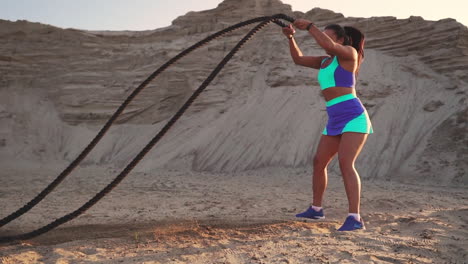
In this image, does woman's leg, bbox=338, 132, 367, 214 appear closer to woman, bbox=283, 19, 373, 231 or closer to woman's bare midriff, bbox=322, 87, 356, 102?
woman, bbox=283, 19, 373, 231

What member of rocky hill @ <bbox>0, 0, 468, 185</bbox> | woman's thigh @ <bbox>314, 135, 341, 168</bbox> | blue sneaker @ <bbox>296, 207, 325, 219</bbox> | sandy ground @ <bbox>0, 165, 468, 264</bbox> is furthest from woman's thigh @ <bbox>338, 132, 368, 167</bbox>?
rocky hill @ <bbox>0, 0, 468, 185</bbox>

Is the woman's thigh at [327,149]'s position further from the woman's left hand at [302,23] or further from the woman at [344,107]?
the woman's left hand at [302,23]

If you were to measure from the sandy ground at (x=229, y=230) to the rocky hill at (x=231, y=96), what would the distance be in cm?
402

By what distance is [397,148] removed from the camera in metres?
11.7

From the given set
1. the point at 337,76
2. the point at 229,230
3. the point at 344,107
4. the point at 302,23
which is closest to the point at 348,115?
the point at 344,107

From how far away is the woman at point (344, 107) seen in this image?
144 inches

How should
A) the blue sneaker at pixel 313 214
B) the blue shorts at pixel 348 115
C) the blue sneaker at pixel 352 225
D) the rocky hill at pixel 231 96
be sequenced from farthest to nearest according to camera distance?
the rocky hill at pixel 231 96, the blue sneaker at pixel 313 214, the blue shorts at pixel 348 115, the blue sneaker at pixel 352 225

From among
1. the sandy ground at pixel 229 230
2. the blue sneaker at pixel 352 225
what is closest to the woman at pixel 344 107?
→ the blue sneaker at pixel 352 225

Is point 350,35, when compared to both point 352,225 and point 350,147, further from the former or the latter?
point 352,225

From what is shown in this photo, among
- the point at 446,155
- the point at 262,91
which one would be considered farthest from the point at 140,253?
the point at 262,91

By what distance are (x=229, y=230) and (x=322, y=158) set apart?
1156mm

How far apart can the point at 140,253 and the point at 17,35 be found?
57.7 ft

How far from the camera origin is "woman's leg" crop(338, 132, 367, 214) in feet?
12.0

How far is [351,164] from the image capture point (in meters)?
3.70
